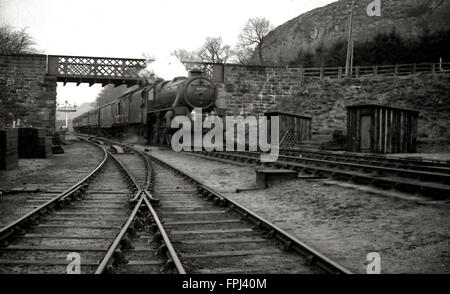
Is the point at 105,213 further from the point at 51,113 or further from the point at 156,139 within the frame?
the point at 51,113

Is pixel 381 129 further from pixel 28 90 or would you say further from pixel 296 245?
pixel 28 90

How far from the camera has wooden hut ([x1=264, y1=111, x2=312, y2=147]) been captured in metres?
19.8

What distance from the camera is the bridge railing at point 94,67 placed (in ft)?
81.6

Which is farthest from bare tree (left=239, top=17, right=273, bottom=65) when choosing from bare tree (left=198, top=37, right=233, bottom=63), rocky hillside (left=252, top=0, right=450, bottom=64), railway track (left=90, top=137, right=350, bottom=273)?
railway track (left=90, top=137, right=350, bottom=273)

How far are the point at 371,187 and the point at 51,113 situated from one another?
21160mm

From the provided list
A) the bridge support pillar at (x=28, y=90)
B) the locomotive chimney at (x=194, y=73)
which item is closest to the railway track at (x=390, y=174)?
the locomotive chimney at (x=194, y=73)

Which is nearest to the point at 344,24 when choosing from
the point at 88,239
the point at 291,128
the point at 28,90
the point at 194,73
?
the point at 291,128

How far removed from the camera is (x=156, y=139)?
20734 millimetres

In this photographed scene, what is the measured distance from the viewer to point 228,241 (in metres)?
4.56

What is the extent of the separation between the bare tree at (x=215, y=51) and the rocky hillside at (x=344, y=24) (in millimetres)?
7002

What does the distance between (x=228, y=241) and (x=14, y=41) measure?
4073 centimetres

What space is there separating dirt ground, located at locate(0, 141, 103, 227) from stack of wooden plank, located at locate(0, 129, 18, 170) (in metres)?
0.21

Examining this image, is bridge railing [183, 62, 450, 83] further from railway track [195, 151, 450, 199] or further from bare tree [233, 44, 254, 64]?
bare tree [233, 44, 254, 64]

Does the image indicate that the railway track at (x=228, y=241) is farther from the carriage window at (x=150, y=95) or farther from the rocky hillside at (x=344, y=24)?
the rocky hillside at (x=344, y=24)
